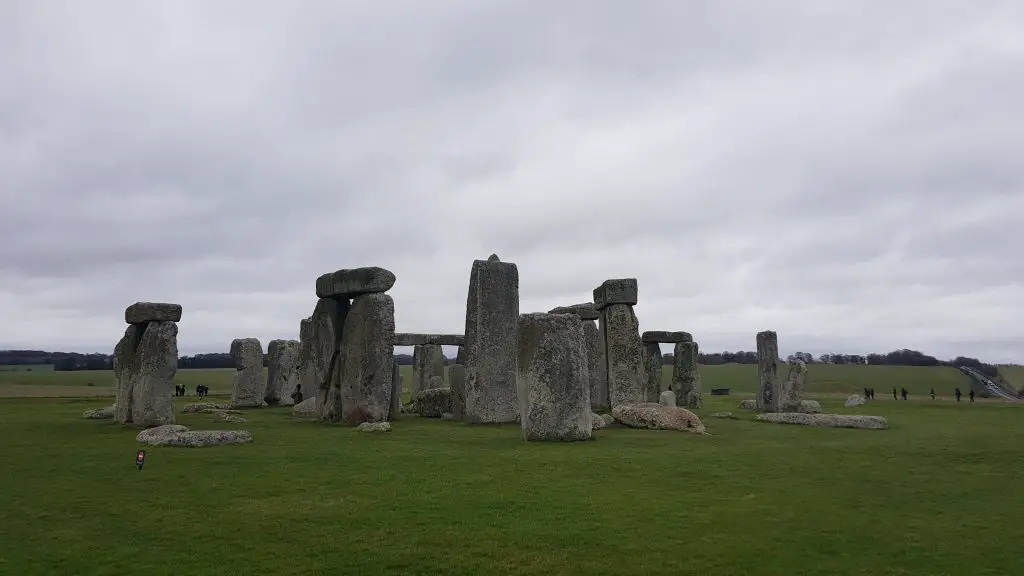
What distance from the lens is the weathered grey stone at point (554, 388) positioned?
38.8 ft

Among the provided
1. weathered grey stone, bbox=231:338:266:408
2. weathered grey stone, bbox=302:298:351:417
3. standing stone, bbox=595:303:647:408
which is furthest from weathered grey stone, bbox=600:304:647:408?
weathered grey stone, bbox=231:338:266:408

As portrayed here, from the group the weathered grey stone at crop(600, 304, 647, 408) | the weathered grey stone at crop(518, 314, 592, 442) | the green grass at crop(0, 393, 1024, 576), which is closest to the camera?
the green grass at crop(0, 393, 1024, 576)

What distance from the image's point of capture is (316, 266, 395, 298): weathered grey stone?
52.1ft

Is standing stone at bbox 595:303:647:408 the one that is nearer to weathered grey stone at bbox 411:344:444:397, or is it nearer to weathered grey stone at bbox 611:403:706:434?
weathered grey stone at bbox 611:403:706:434

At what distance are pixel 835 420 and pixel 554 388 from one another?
686 centimetres

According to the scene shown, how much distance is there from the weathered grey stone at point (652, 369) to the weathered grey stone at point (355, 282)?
10.3 meters

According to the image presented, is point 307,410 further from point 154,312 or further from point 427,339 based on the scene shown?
point 427,339

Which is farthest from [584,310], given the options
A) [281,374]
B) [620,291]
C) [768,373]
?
[281,374]

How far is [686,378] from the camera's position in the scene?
23.2 metres

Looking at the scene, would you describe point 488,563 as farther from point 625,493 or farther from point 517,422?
point 517,422

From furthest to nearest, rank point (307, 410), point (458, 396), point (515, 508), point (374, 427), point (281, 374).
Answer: point (281, 374) → point (307, 410) → point (458, 396) → point (374, 427) → point (515, 508)

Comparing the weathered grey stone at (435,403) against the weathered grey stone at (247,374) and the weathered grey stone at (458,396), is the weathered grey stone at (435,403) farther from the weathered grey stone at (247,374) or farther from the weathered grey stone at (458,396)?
the weathered grey stone at (247,374)

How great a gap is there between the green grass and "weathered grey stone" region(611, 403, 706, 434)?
177 cm

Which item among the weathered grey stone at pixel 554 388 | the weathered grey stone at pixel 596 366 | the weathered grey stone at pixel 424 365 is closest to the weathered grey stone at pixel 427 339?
the weathered grey stone at pixel 424 365
